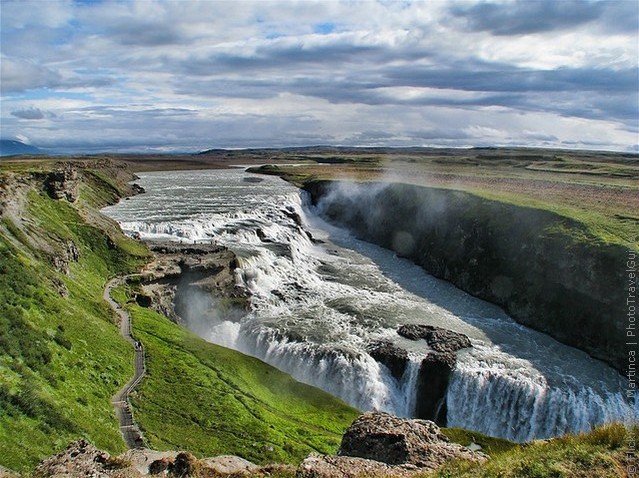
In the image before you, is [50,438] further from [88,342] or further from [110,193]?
[110,193]

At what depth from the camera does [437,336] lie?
38.1m

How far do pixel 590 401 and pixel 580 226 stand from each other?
21.5 meters

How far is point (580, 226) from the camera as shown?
156 feet

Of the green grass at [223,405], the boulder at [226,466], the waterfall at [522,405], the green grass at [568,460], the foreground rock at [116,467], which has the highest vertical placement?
the green grass at [568,460]

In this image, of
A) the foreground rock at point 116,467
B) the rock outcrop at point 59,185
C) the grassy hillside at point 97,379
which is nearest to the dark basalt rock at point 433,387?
the grassy hillside at point 97,379

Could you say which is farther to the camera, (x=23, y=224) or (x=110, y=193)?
(x=110, y=193)

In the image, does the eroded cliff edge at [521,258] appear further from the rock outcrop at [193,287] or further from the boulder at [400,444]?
the boulder at [400,444]

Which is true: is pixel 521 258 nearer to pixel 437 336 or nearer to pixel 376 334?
pixel 437 336

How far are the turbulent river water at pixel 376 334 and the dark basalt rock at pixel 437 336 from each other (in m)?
0.73

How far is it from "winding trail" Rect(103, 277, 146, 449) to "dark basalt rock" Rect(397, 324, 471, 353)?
2099 cm

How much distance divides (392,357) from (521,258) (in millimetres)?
23567

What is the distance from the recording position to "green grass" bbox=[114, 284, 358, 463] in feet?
70.7

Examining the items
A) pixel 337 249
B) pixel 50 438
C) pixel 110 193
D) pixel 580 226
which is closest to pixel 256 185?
pixel 110 193

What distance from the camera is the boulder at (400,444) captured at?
1305cm
